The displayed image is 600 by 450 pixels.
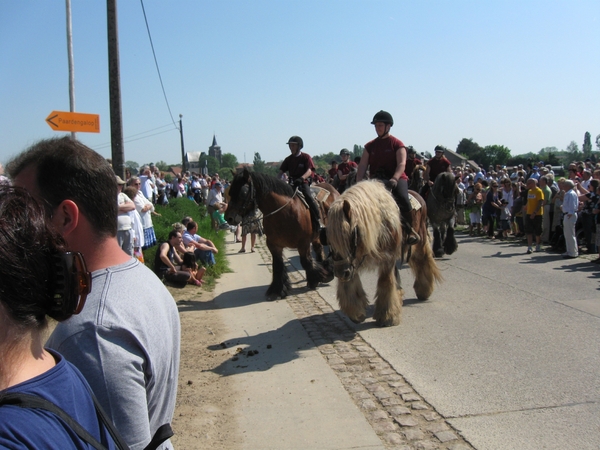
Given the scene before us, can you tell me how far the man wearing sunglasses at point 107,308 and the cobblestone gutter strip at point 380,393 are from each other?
103 inches

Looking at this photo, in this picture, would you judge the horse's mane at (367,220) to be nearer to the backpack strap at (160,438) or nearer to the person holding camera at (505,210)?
the backpack strap at (160,438)

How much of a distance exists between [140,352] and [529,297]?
774cm

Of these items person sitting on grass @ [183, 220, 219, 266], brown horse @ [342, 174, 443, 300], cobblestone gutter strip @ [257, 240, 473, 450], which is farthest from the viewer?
person sitting on grass @ [183, 220, 219, 266]

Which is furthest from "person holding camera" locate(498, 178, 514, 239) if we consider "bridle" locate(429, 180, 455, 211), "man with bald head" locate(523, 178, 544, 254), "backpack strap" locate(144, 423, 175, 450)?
"backpack strap" locate(144, 423, 175, 450)

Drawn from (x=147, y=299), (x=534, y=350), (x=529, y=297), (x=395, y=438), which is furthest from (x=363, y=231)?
(x=147, y=299)

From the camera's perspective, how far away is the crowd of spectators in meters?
12.2

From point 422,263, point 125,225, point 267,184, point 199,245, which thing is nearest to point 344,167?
point 199,245

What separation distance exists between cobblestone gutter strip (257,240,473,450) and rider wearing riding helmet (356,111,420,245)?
185 cm

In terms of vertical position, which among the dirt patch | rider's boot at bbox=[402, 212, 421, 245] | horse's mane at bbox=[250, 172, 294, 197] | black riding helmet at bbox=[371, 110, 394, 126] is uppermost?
black riding helmet at bbox=[371, 110, 394, 126]

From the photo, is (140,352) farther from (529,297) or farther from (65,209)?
(529,297)

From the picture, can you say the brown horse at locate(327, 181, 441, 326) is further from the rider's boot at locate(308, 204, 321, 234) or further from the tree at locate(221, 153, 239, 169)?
the tree at locate(221, 153, 239, 169)

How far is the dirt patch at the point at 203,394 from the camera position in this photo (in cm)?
420

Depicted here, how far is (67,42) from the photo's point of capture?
10.8 metres

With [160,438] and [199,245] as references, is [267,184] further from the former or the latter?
[160,438]
